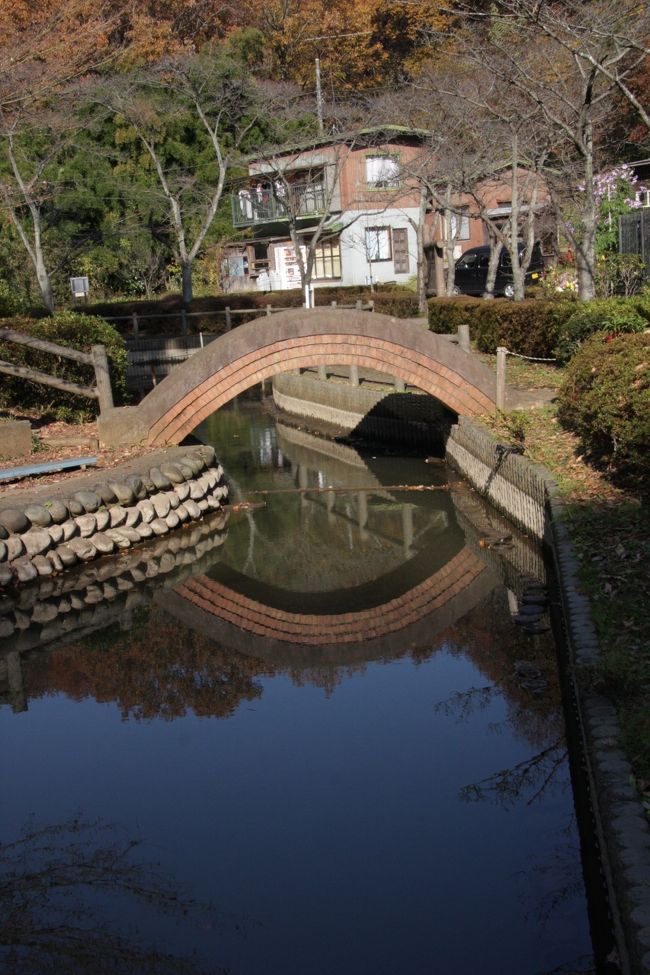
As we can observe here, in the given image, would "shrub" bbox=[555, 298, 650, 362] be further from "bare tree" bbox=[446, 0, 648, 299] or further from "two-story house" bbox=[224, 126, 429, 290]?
"two-story house" bbox=[224, 126, 429, 290]

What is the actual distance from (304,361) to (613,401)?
6913 mm

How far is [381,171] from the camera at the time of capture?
42344 mm

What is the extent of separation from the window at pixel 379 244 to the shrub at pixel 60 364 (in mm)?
27097

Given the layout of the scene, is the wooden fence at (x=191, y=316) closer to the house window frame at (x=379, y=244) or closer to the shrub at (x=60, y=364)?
the house window frame at (x=379, y=244)

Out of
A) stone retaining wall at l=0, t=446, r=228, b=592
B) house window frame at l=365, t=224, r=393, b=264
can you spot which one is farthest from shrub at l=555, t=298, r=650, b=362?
house window frame at l=365, t=224, r=393, b=264

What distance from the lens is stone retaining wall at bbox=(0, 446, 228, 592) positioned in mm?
13664

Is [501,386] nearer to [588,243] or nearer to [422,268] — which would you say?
[588,243]

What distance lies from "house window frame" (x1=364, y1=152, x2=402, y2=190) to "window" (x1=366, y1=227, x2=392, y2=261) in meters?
2.52

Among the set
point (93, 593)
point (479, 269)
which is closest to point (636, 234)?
point (479, 269)

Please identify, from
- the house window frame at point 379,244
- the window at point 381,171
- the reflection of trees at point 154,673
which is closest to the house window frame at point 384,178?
the window at point 381,171

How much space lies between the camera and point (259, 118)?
146 feet

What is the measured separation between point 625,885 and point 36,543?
10.2 meters

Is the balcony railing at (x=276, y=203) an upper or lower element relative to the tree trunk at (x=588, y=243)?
upper

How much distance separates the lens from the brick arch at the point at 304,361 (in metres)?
17.6
